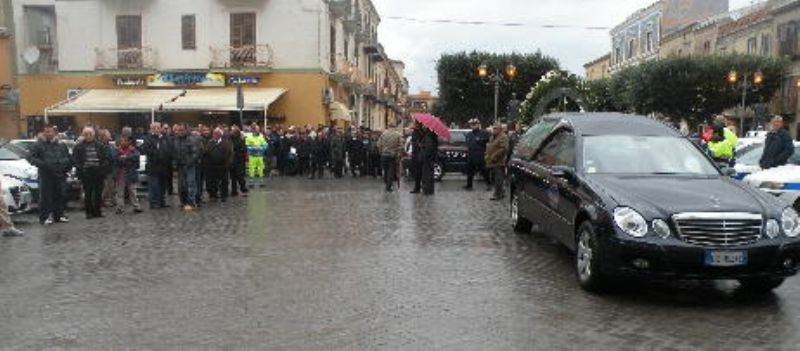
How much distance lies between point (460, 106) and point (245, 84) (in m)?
23.0

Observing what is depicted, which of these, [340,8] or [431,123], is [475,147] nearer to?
[431,123]

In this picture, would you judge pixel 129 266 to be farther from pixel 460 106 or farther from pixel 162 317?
pixel 460 106

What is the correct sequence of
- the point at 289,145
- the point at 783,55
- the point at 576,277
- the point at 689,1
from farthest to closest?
the point at 689,1, the point at 783,55, the point at 289,145, the point at 576,277

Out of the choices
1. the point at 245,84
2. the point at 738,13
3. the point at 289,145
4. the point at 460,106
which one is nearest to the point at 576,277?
the point at 289,145

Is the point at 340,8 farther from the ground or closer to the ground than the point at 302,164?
farther from the ground

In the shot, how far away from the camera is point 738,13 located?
54.1 metres

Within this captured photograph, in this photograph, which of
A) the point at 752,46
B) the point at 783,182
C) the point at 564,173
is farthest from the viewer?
the point at 752,46

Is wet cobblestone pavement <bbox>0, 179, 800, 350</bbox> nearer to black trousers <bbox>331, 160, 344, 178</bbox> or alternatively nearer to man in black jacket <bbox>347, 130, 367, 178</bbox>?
black trousers <bbox>331, 160, 344, 178</bbox>

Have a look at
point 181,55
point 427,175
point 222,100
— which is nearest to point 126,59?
point 181,55

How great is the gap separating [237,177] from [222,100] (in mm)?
14069

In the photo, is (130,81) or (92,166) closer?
(92,166)

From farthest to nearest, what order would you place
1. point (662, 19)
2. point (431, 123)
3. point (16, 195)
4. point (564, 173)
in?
point (662, 19), point (431, 123), point (16, 195), point (564, 173)

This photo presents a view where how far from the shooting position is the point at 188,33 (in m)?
33.5

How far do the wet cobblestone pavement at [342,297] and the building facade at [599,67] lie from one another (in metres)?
68.4
